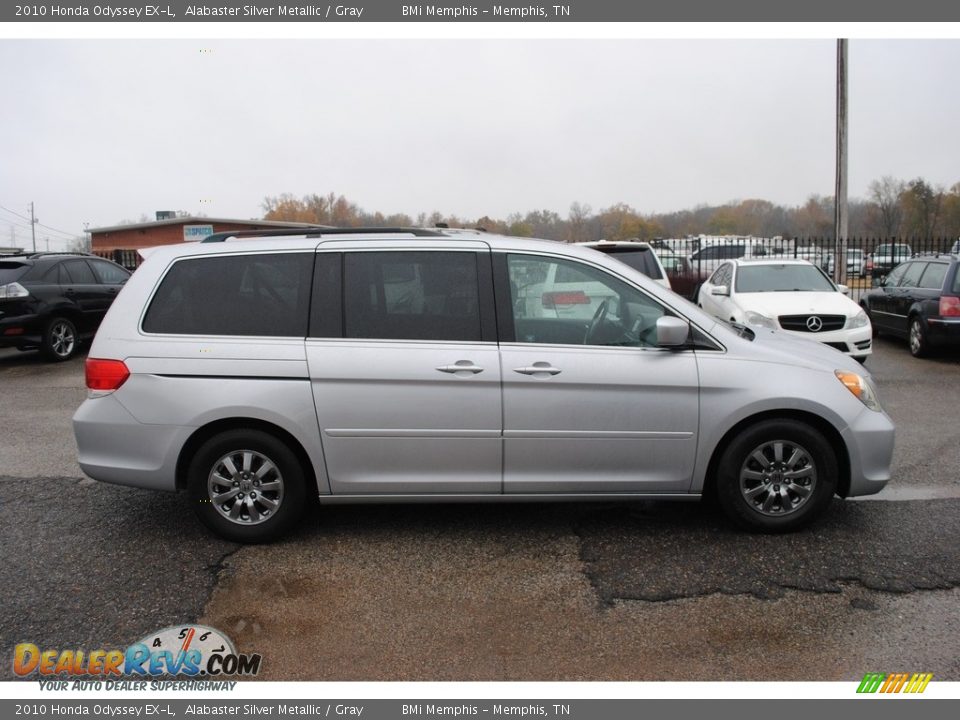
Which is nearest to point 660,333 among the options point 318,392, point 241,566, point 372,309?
point 372,309

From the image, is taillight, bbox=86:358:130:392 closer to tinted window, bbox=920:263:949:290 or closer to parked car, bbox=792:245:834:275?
tinted window, bbox=920:263:949:290

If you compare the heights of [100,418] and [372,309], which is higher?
[372,309]

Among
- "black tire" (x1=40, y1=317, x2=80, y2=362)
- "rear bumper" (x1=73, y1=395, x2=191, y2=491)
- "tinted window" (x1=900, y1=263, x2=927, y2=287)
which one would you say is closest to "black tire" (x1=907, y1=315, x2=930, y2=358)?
"tinted window" (x1=900, y1=263, x2=927, y2=287)

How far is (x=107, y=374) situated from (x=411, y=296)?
1848 millimetres

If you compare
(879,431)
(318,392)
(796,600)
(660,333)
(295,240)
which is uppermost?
(295,240)

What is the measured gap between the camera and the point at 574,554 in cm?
430

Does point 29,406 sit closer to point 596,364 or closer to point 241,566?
point 241,566

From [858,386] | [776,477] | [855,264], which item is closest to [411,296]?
[776,477]

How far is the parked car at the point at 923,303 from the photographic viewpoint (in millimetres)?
10719

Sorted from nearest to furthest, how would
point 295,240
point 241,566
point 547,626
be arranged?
point 547,626
point 241,566
point 295,240

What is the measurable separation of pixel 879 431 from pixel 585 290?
1.91 m

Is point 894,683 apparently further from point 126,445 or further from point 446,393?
point 126,445

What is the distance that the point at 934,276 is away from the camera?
11203 millimetres

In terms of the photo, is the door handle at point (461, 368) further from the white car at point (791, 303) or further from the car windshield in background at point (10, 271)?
the car windshield in background at point (10, 271)
